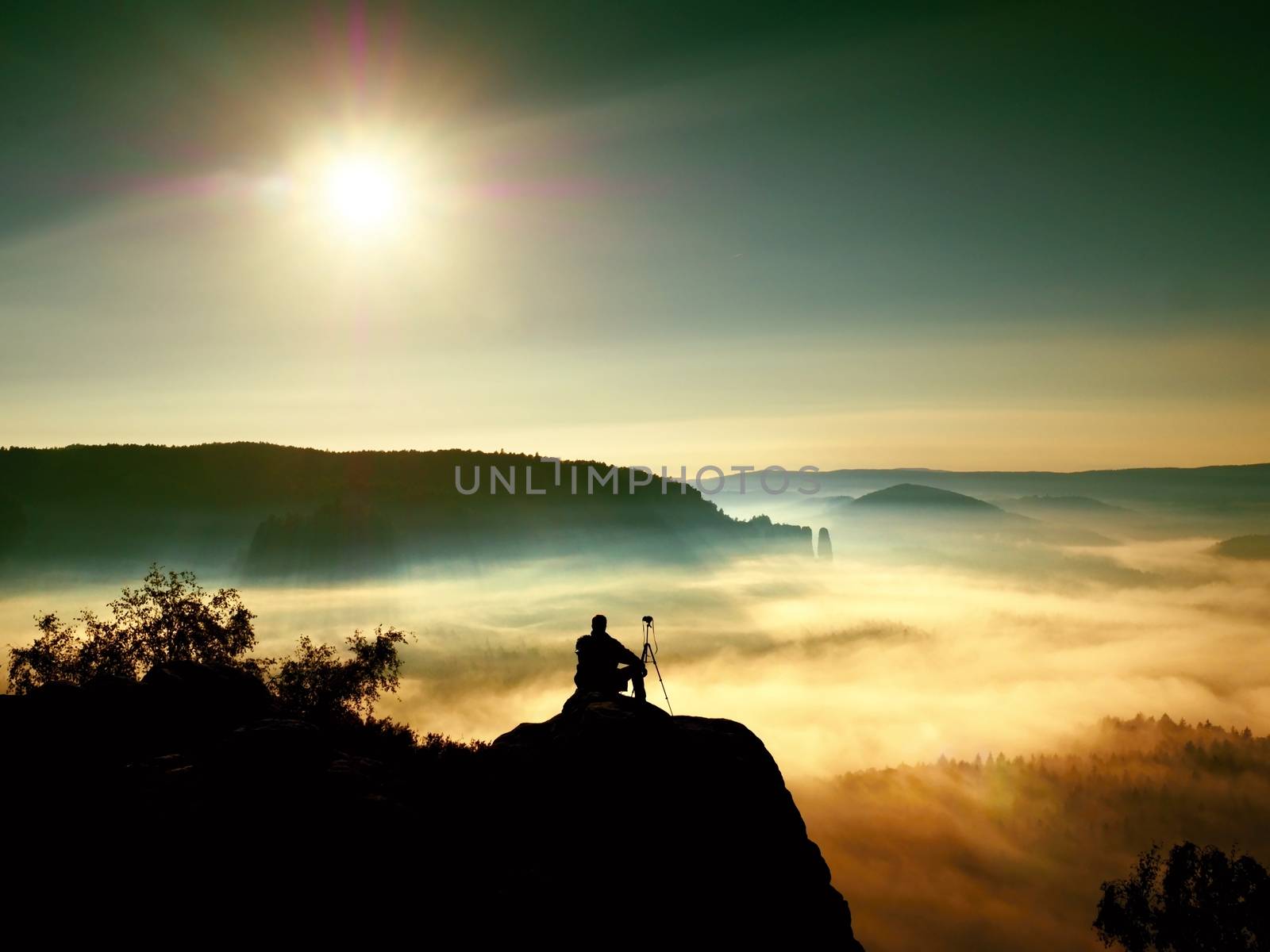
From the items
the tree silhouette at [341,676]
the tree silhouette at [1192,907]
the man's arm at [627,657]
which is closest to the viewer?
the man's arm at [627,657]

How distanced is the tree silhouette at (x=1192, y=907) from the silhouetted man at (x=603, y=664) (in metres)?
35.1

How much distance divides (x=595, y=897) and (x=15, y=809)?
43.0 feet

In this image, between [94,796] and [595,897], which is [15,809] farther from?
[595,897]

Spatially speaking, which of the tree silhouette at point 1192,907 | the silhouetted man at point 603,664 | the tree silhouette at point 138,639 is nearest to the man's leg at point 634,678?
the silhouetted man at point 603,664

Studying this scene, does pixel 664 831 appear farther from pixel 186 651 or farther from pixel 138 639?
pixel 138 639

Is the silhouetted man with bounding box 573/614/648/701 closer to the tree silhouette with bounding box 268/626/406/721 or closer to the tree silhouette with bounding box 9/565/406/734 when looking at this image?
the tree silhouette with bounding box 9/565/406/734

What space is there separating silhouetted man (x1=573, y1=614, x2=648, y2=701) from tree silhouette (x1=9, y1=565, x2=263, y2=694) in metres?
30.9

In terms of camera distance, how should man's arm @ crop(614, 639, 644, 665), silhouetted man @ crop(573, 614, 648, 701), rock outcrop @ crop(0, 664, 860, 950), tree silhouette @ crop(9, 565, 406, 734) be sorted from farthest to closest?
1. tree silhouette @ crop(9, 565, 406, 734)
2. silhouetted man @ crop(573, 614, 648, 701)
3. man's arm @ crop(614, 639, 644, 665)
4. rock outcrop @ crop(0, 664, 860, 950)

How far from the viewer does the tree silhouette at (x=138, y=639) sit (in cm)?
4522

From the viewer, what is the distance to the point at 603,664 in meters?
25.3

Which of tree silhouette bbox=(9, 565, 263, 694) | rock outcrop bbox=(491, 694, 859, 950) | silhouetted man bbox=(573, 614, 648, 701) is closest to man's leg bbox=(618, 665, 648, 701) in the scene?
silhouetted man bbox=(573, 614, 648, 701)

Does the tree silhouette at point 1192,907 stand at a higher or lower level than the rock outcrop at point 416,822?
lower

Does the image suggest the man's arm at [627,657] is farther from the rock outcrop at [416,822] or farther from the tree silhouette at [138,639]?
the tree silhouette at [138,639]

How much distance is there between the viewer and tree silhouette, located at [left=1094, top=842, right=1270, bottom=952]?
3741 centimetres
